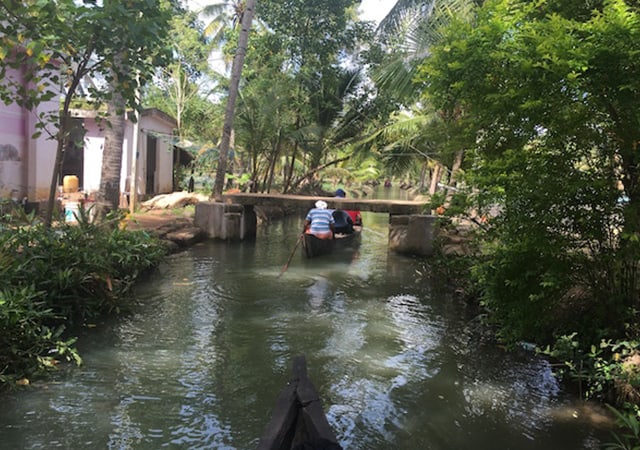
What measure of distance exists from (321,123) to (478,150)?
15.6m

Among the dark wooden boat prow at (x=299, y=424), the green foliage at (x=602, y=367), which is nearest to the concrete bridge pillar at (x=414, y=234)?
the green foliage at (x=602, y=367)

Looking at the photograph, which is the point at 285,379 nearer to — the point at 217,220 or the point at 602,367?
the point at 602,367

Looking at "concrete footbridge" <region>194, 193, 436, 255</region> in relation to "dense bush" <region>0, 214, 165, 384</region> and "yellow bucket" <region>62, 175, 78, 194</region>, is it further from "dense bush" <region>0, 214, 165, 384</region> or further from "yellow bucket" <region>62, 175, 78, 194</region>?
"dense bush" <region>0, 214, 165, 384</region>

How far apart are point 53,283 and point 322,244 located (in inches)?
296

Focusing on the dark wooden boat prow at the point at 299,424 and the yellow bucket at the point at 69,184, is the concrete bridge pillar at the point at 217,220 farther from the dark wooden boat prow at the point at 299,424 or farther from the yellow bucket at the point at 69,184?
the dark wooden boat prow at the point at 299,424

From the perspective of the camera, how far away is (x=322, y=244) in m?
13.0

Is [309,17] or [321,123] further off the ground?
[309,17]

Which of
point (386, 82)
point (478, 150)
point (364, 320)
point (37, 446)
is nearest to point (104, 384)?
point (37, 446)

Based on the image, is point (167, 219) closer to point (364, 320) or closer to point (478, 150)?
point (364, 320)

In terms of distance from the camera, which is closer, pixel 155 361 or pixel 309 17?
pixel 155 361

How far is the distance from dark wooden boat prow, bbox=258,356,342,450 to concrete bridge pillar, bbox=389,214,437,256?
34.5 ft

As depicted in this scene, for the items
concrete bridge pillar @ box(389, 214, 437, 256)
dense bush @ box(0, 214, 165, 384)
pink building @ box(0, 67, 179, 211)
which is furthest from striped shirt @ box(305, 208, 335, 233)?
pink building @ box(0, 67, 179, 211)

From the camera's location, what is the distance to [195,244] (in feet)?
43.8

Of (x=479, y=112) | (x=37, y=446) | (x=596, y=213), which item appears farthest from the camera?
(x=479, y=112)
